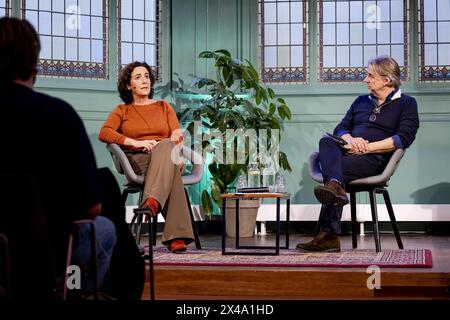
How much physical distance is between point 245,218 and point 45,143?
172 inches

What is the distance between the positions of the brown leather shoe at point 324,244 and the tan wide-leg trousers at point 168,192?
2.33 ft

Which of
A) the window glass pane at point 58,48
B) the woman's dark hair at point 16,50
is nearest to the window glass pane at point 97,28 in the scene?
the window glass pane at point 58,48

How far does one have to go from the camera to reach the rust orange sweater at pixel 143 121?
515 cm

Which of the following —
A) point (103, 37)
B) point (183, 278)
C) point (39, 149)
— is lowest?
point (183, 278)

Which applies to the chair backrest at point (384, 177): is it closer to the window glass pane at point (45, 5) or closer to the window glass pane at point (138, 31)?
the window glass pane at point (138, 31)

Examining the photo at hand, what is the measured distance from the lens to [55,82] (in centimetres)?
653

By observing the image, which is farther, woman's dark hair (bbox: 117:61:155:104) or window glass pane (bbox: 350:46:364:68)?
window glass pane (bbox: 350:46:364:68)

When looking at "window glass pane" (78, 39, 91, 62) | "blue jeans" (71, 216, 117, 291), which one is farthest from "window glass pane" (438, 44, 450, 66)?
"blue jeans" (71, 216, 117, 291)

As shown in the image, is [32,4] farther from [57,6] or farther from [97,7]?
[97,7]

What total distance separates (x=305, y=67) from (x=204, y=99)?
3.04 ft

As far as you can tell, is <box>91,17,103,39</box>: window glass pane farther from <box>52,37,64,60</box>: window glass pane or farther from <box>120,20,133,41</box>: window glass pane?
<box>52,37,64,60</box>: window glass pane

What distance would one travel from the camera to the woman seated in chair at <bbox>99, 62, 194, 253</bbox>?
4.67 meters
